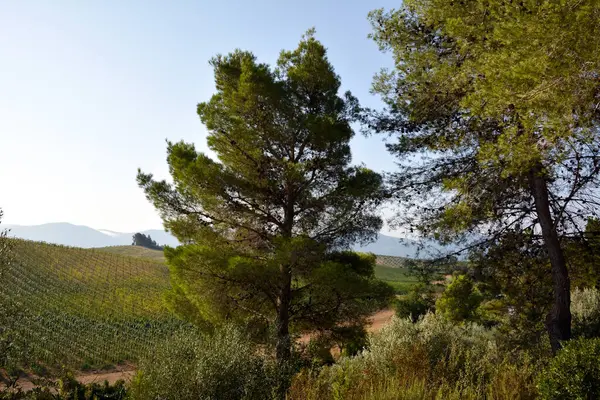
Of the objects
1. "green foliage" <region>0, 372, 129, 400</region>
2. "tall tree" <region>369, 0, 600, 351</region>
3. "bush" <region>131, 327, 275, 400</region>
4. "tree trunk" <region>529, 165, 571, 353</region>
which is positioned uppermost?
"tall tree" <region>369, 0, 600, 351</region>

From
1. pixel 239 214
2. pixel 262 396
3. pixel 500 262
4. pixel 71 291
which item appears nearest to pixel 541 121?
pixel 500 262

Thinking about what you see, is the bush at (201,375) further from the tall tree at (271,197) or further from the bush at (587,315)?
the bush at (587,315)

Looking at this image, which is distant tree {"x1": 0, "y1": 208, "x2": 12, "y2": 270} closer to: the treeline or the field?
the field

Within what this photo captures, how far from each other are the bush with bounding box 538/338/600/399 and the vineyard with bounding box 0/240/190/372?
8.77 metres

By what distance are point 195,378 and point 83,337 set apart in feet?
71.2

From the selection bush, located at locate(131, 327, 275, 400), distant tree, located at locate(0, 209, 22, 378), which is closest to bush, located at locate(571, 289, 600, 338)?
bush, located at locate(131, 327, 275, 400)

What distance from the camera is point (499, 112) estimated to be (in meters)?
6.46

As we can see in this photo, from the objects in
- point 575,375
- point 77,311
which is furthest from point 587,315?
point 77,311

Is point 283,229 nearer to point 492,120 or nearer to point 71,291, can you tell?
point 492,120

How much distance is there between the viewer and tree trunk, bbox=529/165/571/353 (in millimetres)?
7668

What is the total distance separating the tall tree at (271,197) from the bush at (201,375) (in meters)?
4.43

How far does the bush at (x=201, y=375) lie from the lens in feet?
17.4

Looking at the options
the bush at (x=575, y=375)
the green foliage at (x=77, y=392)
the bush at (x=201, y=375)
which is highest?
the bush at (x=575, y=375)

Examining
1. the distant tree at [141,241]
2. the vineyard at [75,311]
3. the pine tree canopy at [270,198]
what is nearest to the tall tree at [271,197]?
the pine tree canopy at [270,198]
